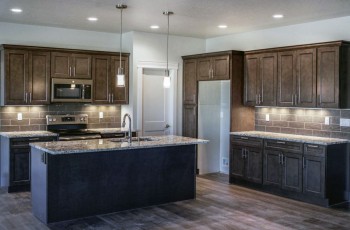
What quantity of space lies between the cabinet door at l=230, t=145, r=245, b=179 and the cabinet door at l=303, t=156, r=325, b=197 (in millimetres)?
1258

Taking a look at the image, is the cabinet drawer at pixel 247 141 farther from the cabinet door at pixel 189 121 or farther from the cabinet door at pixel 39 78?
the cabinet door at pixel 39 78

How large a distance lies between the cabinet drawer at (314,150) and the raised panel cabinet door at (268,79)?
3.61 ft

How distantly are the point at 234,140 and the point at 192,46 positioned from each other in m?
2.39

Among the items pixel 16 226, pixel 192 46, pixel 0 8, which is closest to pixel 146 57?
pixel 192 46

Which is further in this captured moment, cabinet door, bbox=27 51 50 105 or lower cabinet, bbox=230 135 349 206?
cabinet door, bbox=27 51 50 105

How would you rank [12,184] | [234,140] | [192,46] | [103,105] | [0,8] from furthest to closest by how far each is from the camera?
1. [192,46]
2. [103,105]
3. [234,140]
4. [12,184]
5. [0,8]

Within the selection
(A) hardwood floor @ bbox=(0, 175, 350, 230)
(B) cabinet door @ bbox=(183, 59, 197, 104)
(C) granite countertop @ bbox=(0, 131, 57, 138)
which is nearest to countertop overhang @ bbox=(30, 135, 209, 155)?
(A) hardwood floor @ bbox=(0, 175, 350, 230)

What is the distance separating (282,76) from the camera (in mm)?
6539

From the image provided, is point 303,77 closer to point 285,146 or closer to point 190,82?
point 285,146

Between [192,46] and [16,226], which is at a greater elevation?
[192,46]

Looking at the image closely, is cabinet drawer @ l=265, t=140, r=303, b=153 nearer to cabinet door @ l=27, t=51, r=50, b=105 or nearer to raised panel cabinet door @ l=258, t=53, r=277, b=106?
raised panel cabinet door @ l=258, t=53, r=277, b=106

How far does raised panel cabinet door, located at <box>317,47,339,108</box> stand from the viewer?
577cm

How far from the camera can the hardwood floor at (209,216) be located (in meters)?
4.77

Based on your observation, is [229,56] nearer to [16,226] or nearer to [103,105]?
[103,105]
